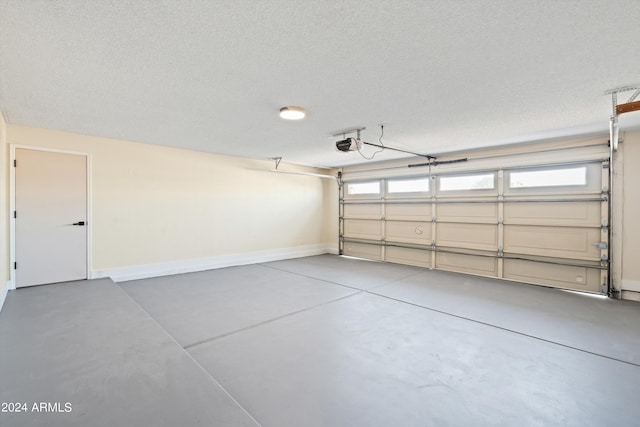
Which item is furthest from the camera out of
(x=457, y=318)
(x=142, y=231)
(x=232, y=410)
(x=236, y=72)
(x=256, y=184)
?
(x=256, y=184)

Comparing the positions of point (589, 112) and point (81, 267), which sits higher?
point (589, 112)

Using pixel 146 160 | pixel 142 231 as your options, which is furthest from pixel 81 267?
pixel 146 160

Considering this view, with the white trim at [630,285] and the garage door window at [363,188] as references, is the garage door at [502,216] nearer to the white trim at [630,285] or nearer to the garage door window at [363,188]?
the garage door window at [363,188]

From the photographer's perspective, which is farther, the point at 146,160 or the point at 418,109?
the point at 146,160

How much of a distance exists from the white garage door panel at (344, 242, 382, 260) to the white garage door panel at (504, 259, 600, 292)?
2726mm

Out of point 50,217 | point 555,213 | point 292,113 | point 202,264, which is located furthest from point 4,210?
point 555,213

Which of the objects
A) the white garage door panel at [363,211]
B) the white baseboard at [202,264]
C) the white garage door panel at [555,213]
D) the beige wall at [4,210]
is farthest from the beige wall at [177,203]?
the white garage door panel at [555,213]

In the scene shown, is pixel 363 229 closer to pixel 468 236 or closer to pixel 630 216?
pixel 468 236

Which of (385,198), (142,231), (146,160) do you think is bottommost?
(142,231)

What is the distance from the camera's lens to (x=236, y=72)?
2369mm

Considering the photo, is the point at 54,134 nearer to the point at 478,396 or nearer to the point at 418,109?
the point at 418,109

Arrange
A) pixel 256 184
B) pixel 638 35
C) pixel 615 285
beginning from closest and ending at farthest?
pixel 638 35 < pixel 615 285 < pixel 256 184

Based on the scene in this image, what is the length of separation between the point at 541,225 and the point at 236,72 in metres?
5.12

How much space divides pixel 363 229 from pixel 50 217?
19.7 feet
